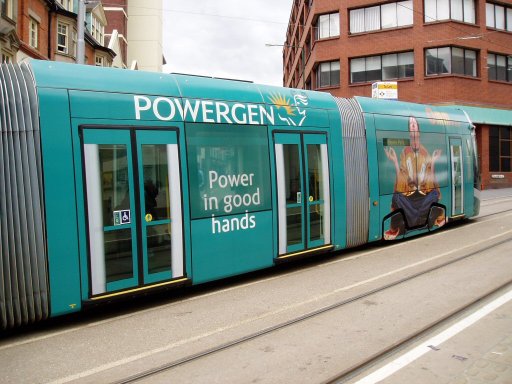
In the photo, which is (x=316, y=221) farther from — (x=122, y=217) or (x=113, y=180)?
(x=113, y=180)

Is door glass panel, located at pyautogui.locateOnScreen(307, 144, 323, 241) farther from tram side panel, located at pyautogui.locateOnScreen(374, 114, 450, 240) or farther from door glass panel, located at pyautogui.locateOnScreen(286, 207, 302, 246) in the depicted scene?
tram side panel, located at pyautogui.locateOnScreen(374, 114, 450, 240)

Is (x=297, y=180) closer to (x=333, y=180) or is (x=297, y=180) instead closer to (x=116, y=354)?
(x=333, y=180)

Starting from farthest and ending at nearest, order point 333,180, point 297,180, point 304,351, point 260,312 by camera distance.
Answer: point 333,180 → point 297,180 → point 260,312 → point 304,351

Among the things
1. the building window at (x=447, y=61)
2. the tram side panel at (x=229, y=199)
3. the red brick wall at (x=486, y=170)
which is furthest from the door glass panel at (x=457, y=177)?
the red brick wall at (x=486, y=170)

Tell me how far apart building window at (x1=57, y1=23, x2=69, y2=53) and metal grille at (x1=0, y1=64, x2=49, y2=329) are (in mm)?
25622

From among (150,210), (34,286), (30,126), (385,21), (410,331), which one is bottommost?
(410,331)

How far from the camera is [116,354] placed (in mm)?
4656

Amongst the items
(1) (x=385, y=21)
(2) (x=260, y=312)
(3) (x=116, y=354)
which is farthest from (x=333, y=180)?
(1) (x=385, y=21)

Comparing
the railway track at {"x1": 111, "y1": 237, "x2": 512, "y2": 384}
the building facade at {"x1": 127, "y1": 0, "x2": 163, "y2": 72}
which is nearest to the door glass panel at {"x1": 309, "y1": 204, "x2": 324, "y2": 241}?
the railway track at {"x1": 111, "y1": 237, "x2": 512, "y2": 384}

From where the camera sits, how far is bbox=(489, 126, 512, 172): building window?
30.9 meters

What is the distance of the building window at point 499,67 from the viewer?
1227 inches

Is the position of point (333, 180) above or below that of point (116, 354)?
above

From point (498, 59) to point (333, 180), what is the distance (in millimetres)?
28877

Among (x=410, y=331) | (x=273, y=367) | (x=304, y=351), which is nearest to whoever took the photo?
(x=273, y=367)
